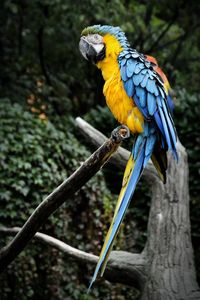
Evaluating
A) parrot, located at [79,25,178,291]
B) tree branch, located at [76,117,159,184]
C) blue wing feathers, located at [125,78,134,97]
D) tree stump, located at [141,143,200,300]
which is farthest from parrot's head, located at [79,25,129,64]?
tree stump, located at [141,143,200,300]

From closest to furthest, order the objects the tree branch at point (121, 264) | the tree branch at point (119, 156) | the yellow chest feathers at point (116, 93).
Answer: the yellow chest feathers at point (116, 93) → the tree branch at point (121, 264) → the tree branch at point (119, 156)

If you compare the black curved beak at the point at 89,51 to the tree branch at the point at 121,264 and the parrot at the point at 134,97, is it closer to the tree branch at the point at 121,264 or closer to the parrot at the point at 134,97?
the parrot at the point at 134,97

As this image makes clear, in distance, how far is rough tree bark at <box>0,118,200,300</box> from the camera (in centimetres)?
230

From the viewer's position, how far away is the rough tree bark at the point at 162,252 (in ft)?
7.55

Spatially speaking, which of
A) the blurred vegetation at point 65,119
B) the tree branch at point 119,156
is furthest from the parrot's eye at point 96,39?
the blurred vegetation at point 65,119

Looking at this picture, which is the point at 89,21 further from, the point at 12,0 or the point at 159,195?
the point at 159,195

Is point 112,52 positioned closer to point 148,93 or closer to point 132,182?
point 148,93

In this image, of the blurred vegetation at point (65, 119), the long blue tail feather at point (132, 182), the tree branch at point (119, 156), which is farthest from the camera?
the blurred vegetation at point (65, 119)

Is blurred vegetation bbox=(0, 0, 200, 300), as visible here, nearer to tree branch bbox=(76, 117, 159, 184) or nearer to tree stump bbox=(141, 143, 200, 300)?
tree branch bbox=(76, 117, 159, 184)

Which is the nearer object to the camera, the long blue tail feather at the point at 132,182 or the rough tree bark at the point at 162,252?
the long blue tail feather at the point at 132,182

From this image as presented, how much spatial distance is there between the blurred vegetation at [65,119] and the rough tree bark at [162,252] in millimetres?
640

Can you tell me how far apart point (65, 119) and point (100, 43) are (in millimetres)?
2398

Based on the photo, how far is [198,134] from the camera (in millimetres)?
3928

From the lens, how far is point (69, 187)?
1806mm
